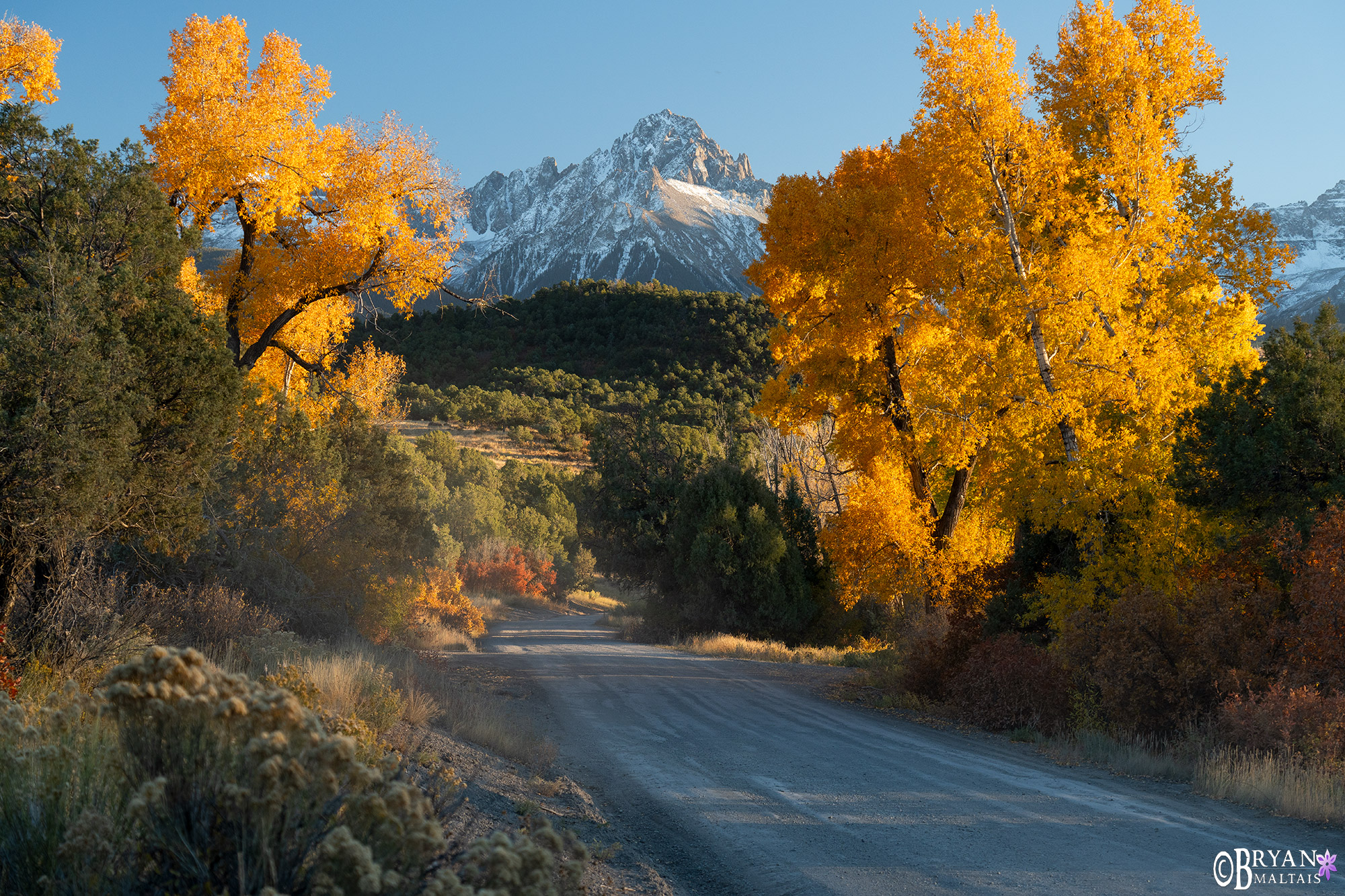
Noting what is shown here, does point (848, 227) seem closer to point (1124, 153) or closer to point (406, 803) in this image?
point (1124, 153)

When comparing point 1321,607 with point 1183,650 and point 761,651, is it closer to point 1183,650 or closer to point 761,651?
point 1183,650

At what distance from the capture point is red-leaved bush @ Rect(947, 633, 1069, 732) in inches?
456

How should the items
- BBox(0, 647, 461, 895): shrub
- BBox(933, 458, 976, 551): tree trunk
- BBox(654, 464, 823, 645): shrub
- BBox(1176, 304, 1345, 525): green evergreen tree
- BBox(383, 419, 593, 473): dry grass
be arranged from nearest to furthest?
BBox(0, 647, 461, 895): shrub
BBox(1176, 304, 1345, 525): green evergreen tree
BBox(933, 458, 976, 551): tree trunk
BBox(654, 464, 823, 645): shrub
BBox(383, 419, 593, 473): dry grass

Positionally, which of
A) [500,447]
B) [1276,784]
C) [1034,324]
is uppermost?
[1034,324]

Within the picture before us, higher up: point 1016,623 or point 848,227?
point 848,227

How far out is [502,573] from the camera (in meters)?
51.1

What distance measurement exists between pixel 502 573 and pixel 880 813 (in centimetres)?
4602

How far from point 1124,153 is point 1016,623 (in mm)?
8219

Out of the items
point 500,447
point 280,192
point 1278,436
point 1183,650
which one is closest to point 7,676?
point 280,192

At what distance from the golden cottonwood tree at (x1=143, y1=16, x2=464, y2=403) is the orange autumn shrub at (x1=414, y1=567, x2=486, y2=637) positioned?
1512cm

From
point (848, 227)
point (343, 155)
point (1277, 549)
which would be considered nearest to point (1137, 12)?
point (848, 227)

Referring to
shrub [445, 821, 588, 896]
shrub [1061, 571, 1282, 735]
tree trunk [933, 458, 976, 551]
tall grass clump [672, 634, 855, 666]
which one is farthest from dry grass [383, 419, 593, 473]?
shrub [445, 821, 588, 896]

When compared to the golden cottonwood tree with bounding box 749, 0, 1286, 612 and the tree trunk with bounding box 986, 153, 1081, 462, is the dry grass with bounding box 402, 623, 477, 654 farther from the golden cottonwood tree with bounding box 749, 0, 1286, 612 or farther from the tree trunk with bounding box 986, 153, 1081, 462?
the tree trunk with bounding box 986, 153, 1081, 462

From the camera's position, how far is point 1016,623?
13766mm
